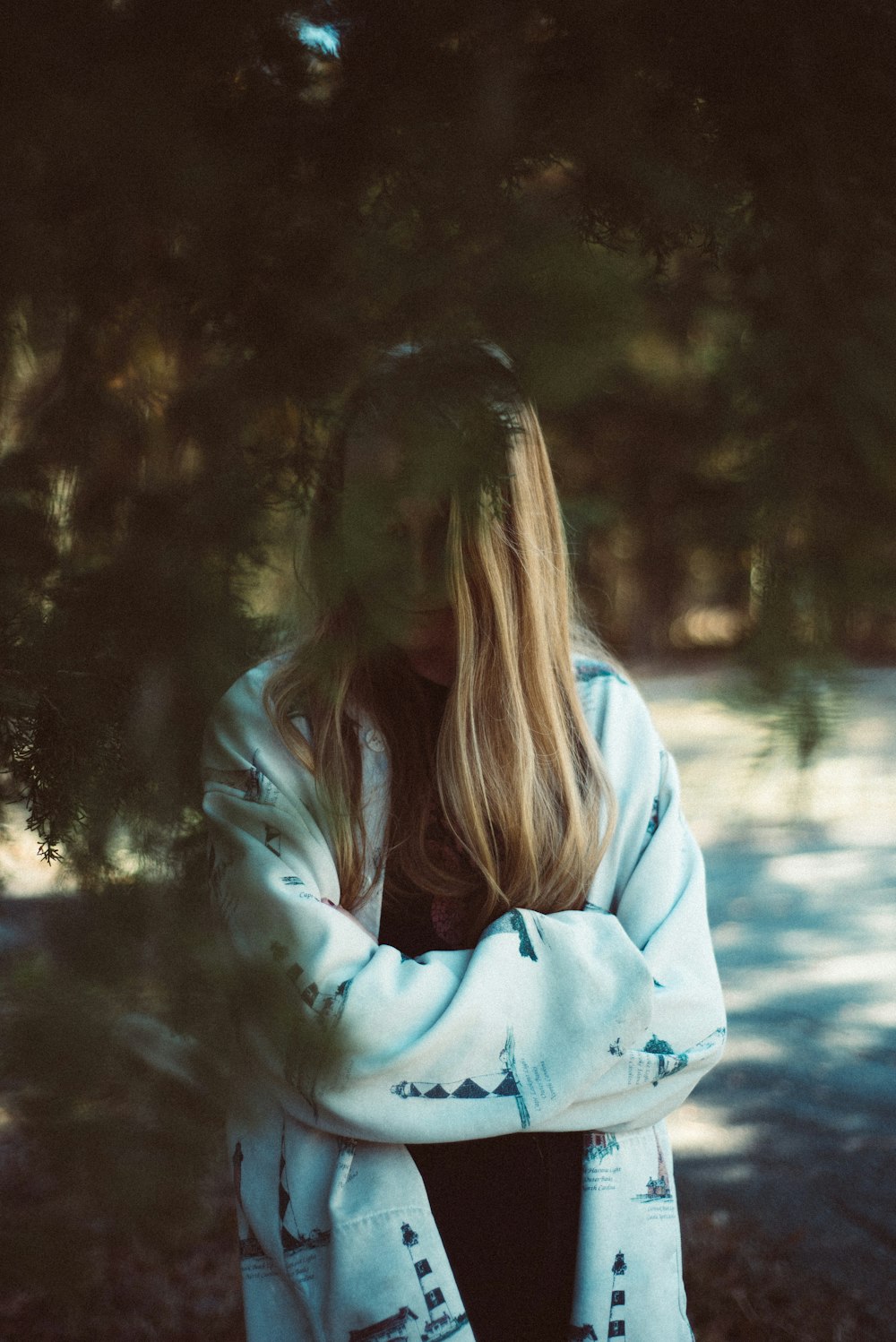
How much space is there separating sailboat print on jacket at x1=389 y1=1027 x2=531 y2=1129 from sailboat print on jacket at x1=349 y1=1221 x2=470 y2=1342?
0.18 meters

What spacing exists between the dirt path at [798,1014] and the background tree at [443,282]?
11cm

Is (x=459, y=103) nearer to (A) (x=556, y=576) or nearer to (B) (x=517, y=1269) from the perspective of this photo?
(A) (x=556, y=576)

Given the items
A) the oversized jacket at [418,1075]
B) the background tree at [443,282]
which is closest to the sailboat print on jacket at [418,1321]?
the oversized jacket at [418,1075]

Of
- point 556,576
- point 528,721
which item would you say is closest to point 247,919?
point 528,721

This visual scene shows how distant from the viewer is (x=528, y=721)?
4.99 feet

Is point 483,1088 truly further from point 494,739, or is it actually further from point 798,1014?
point 798,1014

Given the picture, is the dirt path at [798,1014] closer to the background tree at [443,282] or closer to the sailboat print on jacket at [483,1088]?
the background tree at [443,282]

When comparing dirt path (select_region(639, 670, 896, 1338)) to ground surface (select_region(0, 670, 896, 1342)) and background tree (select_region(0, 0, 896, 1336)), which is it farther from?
background tree (select_region(0, 0, 896, 1336))

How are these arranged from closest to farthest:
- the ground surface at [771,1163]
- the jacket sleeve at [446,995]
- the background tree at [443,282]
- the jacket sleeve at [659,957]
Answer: the background tree at [443,282] < the jacket sleeve at [446,995] < the jacket sleeve at [659,957] < the ground surface at [771,1163]

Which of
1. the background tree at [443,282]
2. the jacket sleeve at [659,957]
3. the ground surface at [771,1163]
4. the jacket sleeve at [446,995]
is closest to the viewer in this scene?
the background tree at [443,282]

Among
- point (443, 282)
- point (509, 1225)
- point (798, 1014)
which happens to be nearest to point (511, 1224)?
point (509, 1225)

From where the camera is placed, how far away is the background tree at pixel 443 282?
823 mm

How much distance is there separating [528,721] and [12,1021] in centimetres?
81

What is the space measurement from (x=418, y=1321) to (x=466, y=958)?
0.40 meters
